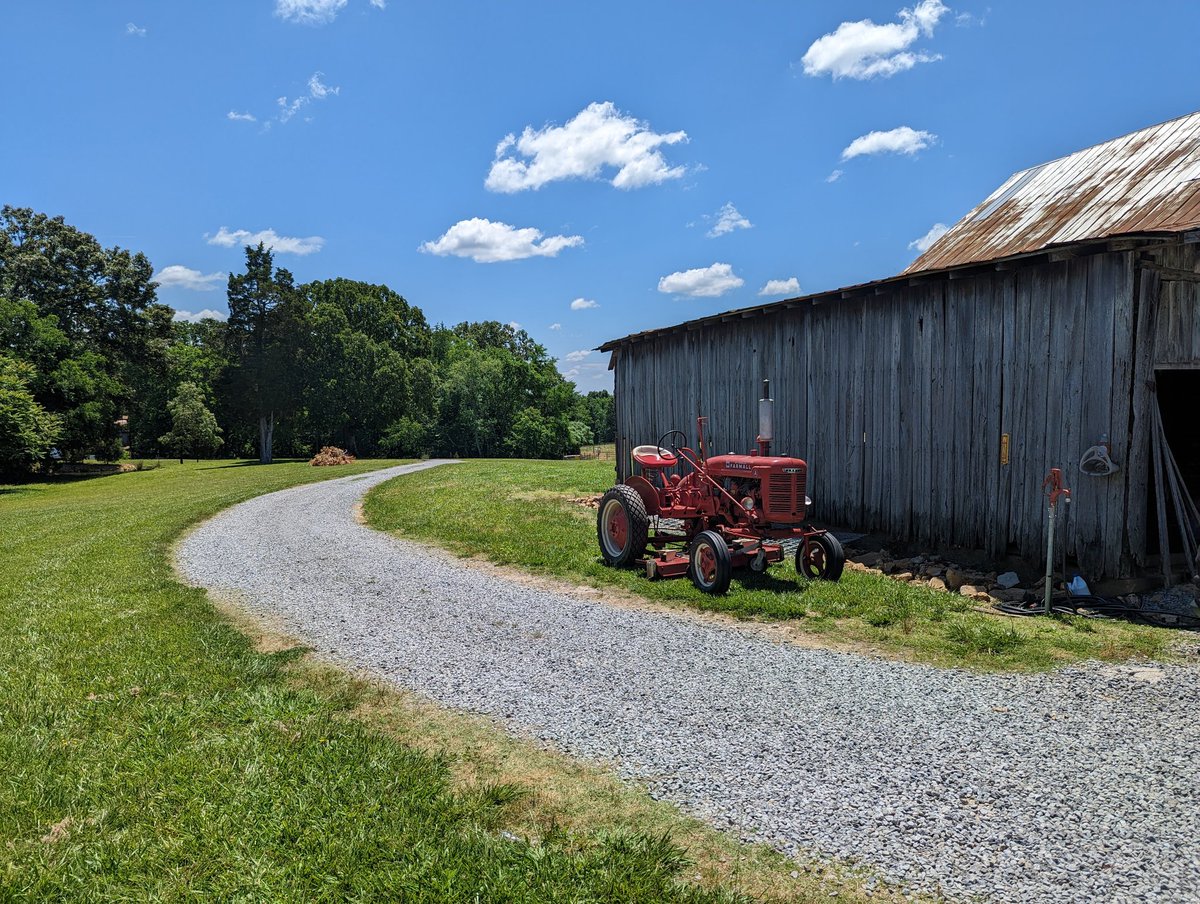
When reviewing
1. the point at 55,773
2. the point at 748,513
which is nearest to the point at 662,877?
the point at 55,773

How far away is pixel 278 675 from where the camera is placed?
5.56 m

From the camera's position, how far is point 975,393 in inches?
364

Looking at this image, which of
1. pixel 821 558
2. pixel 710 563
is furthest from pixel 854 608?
pixel 710 563


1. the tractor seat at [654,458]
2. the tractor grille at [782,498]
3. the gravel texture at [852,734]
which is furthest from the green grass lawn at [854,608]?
the tractor seat at [654,458]

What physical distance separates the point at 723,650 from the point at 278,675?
12.2 ft

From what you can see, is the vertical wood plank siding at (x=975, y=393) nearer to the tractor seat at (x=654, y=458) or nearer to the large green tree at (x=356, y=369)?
the tractor seat at (x=654, y=458)

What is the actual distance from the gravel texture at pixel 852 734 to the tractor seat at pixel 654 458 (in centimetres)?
250

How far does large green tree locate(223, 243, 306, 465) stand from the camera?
4244cm

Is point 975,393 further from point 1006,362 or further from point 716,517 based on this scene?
point 716,517

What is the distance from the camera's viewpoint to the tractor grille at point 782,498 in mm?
7977

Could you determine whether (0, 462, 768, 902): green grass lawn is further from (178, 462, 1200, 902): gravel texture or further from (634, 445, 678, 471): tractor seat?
(634, 445, 678, 471): tractor seat

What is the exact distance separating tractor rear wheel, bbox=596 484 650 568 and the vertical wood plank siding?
3944mm

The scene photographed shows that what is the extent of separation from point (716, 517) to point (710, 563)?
0.92m

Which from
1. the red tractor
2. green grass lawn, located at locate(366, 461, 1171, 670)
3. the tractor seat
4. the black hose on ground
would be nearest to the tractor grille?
the red tractor
